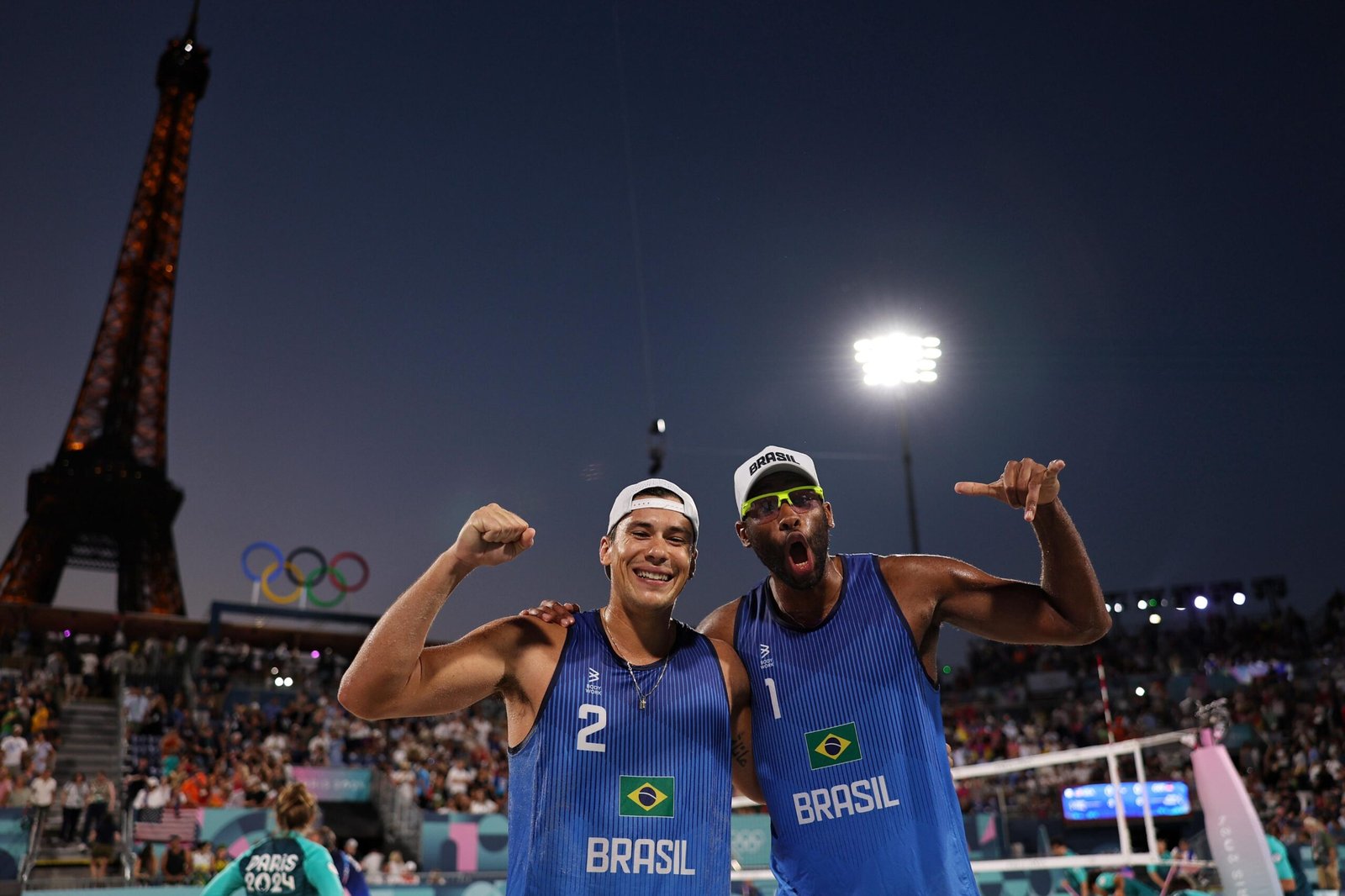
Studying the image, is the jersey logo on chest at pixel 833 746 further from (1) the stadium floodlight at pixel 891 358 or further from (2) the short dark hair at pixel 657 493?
(1) the stadium floodlight at pixel 891 358

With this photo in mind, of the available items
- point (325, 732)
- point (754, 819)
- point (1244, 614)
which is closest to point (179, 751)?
point (325, 732)

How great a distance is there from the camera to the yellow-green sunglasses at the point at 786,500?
11.8 ft

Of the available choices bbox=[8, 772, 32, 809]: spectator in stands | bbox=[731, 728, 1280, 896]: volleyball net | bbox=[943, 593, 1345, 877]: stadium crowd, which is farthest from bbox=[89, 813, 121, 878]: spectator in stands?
bbox=[943, 593, 1345, 877]: stadium crowd

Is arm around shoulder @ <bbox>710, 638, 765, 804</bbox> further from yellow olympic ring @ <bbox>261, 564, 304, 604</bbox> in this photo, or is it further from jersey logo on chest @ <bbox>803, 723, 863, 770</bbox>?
yellow olympic ring @ <bbox>261, 564, 304, 604</bbox>

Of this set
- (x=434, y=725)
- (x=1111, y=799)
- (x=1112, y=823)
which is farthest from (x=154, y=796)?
(x=1112, y=823)

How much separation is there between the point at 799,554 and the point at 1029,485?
80cm

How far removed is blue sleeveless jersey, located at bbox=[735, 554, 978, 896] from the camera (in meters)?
3.26

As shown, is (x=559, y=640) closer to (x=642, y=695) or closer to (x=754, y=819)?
(x=642, y=695)

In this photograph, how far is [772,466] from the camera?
12.0 ft

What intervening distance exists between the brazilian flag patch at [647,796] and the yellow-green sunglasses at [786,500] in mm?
984

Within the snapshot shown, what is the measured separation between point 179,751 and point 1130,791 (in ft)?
56.1

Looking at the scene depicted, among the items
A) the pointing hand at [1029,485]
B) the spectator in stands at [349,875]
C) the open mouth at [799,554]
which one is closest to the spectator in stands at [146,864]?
the spectator in stands at [349,875]

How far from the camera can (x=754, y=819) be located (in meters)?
14.0

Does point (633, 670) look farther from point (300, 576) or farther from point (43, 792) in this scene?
point (300, 576)
